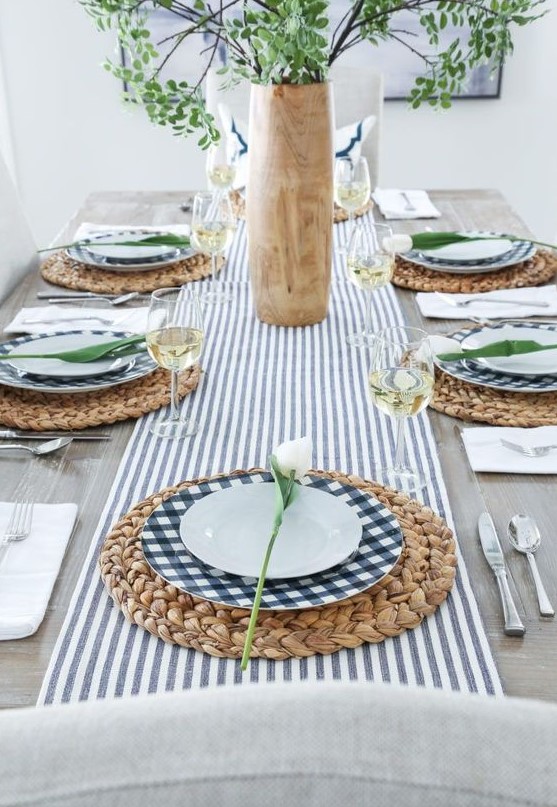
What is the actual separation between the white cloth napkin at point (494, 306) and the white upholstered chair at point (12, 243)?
805 millimetres

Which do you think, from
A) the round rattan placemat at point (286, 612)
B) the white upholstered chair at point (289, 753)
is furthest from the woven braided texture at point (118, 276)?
the white upholstered chair at point (289, 753)

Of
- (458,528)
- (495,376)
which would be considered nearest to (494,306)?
(495,376)

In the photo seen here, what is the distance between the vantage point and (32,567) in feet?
3.38

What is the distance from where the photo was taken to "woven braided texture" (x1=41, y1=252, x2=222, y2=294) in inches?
77.4

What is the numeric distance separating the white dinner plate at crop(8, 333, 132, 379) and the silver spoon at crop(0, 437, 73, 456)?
16 cm

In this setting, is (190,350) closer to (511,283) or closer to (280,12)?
(280,12)

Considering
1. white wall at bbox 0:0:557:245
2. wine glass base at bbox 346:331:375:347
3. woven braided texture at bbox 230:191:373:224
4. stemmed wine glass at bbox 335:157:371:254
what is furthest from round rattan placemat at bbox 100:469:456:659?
white wall at bbox 0:0:557:245

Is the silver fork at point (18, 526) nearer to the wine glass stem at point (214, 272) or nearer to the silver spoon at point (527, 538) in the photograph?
the silver spoon at point (527, 538)

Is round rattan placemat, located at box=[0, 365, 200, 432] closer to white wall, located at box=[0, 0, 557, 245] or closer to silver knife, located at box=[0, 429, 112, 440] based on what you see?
silver knife, located at box=[0, 429, 112, 440]

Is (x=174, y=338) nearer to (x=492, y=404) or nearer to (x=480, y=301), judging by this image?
(x=492, y=404)

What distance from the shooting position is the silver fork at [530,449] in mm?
1279

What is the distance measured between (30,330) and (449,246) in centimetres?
86

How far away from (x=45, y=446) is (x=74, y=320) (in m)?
0.53

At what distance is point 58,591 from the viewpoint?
3.29 ft
